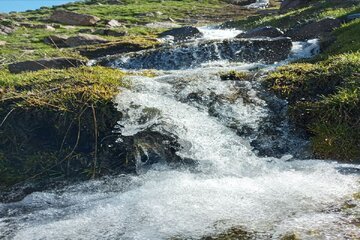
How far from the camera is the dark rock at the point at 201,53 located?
17.2 m

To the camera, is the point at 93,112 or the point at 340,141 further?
the point at 93,112

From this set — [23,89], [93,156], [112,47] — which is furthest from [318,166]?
[112,47]

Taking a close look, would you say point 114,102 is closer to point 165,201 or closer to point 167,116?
point 167,116

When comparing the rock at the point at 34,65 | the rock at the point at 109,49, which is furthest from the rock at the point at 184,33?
the rock at the point at 34,65

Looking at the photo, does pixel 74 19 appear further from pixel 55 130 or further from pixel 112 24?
pixel 55 130

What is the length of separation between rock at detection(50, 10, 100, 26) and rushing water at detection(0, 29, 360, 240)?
110ft

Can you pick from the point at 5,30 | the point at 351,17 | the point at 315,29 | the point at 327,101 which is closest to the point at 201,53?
the point at 315,29

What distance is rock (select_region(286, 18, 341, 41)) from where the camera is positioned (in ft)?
62.7

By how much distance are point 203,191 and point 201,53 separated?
12.7 meters

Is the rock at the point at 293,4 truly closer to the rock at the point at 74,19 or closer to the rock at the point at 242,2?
the rock at the point at 74,19

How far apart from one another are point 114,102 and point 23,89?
2.45 metres

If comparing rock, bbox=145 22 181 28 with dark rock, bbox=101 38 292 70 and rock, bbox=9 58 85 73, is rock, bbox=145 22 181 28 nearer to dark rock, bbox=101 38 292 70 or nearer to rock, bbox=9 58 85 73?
dark rock, bbox=101 38 292 70

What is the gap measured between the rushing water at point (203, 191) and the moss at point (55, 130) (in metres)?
0.45

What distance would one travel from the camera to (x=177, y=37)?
28875 millimetres
